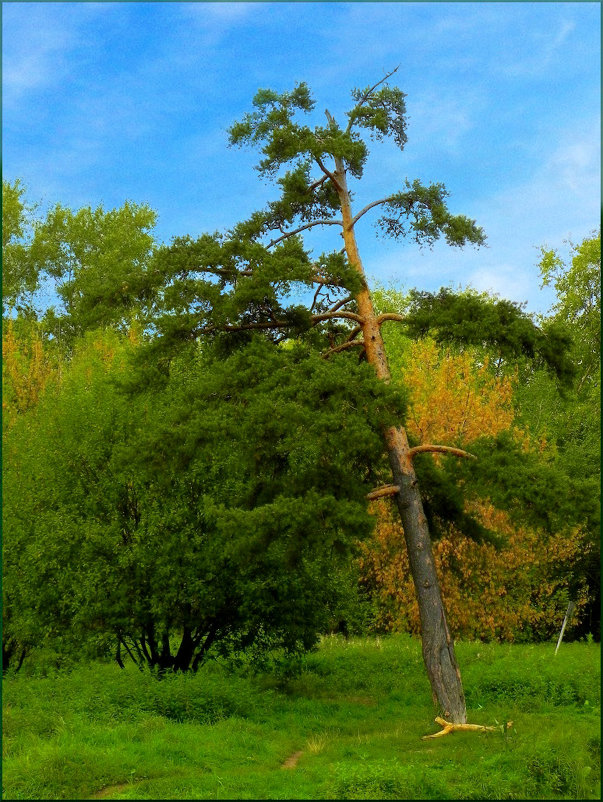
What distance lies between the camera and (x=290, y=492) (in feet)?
42.2

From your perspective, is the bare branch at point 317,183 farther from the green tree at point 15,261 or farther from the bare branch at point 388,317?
the green tree at point 15,261

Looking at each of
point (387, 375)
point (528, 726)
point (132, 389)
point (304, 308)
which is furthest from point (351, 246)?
point (528, 726)

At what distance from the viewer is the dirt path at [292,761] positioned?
10991 millimetres

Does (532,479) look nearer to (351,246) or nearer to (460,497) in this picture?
(460,497)

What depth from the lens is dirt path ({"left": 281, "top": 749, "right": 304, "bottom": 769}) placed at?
36.1 ft

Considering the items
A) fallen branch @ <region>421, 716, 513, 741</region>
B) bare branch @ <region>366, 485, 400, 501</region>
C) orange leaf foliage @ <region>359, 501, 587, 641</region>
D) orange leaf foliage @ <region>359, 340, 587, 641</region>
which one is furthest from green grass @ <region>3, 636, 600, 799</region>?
orange leaf foliage @ <region>359, 340, 587, 641</region>

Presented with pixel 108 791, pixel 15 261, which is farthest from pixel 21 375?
pixel 108 791

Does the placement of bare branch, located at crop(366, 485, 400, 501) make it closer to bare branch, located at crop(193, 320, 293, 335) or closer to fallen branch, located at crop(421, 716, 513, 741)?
bare branch, located at crop(193, 320, 293, 335)

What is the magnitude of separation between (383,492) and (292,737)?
429cm

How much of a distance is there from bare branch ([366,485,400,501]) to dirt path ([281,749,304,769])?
13.6 feet

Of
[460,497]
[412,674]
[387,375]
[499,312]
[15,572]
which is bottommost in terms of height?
[412,674]

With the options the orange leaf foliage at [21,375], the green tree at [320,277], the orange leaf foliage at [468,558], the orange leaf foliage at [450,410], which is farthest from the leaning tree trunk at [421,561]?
the orange leaf foliage at [21,375]

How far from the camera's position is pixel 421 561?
45.6 ft

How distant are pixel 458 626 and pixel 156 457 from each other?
13.5m
